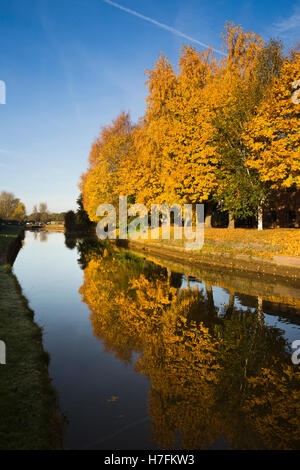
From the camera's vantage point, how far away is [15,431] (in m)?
3.82

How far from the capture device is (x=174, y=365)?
6160 mm

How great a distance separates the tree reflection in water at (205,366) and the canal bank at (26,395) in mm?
1472

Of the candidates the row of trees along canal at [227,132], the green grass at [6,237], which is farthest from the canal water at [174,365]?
the green grass at [6,237]

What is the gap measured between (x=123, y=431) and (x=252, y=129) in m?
21.1

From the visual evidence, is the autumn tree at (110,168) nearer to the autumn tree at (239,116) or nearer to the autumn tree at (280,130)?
the autumn tree at (239,116)

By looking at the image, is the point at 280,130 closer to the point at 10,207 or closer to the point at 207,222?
the point at 207,222

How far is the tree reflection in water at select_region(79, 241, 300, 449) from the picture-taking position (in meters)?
4.28

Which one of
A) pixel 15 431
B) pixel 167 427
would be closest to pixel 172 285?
pixel 167 427

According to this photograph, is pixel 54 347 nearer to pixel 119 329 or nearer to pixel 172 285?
pixel 119 329

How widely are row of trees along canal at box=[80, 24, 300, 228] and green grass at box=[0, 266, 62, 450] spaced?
1626 cm

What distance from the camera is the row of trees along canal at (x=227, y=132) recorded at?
19.7 meters

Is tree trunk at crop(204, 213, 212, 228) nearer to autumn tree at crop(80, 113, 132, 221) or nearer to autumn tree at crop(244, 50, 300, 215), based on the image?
autumn tree at crop(244, 50, 300, 215)

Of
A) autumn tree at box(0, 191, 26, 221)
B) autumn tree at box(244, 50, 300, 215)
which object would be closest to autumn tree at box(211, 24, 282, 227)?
autumn tree at box(244, 50, 300, 215)

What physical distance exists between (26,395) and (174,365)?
2810 millimetres
